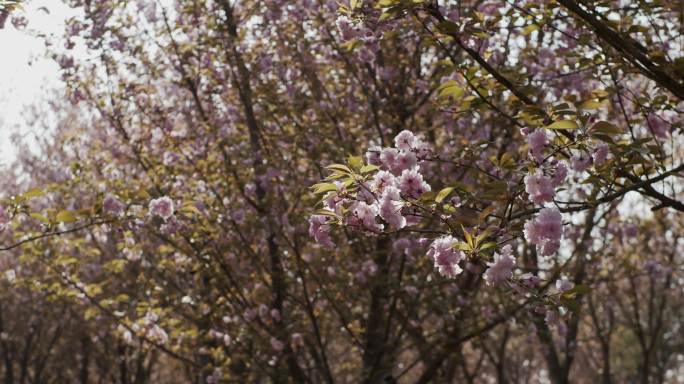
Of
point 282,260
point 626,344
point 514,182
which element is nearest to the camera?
point 514,182

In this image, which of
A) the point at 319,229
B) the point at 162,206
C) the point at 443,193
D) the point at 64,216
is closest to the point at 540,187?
the point at 443,193

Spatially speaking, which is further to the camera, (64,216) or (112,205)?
A: (112,205)

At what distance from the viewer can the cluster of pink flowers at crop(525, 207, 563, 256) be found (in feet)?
9.78

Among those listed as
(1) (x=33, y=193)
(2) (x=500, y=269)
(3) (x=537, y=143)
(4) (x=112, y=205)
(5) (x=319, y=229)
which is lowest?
(2) (x=500, y=269)

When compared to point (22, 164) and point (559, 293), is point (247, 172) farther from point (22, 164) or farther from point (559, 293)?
point (22, 164)

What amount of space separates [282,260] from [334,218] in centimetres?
485

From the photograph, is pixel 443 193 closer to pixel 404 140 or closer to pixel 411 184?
pixel 411 184

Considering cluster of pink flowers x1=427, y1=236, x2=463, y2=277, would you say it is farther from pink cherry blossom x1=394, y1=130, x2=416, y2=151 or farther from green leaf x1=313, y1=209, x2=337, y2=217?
pink cherry blossom x1=394, y1=130, x2=416, y2=151

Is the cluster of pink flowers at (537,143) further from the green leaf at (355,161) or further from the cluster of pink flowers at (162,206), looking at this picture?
the cluster of pink flowers at (162,206)

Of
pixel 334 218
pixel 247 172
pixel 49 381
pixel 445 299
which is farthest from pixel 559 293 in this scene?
pixel 49 381

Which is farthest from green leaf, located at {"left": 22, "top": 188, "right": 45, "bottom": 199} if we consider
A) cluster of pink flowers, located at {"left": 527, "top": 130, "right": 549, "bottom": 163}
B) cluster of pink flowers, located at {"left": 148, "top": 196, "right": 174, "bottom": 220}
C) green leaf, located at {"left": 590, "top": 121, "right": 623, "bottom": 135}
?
green leaf, located at {"left": 590, "top": 121, "right": 623, "bottom": 135}

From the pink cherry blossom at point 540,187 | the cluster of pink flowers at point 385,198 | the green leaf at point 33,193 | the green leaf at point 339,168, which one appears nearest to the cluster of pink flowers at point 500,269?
the pink cherry blossom at point 540,187

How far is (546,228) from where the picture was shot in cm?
301

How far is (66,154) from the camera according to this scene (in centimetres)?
1603
